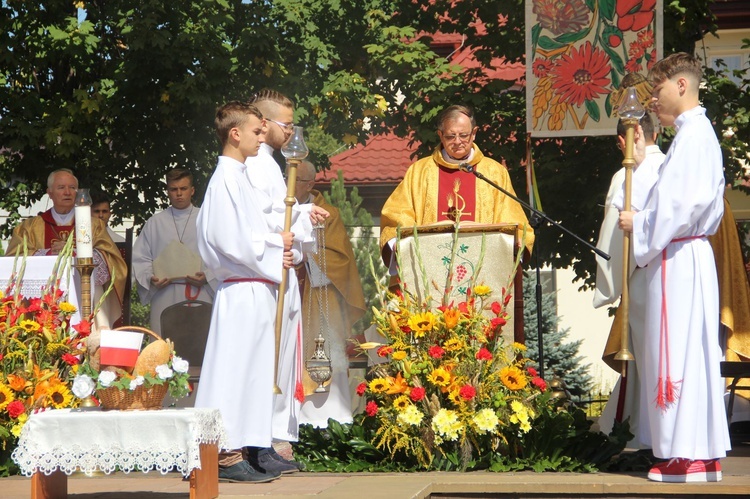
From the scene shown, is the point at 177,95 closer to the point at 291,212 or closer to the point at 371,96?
the point at 371,96

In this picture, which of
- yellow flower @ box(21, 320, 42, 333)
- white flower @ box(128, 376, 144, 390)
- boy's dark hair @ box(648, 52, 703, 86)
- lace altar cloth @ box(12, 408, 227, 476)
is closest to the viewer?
lace altar cloth @ box(12, 408, 227, 476)

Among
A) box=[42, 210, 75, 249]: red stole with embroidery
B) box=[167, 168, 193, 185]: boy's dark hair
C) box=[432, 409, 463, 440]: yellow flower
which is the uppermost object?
box=[167, 168, 193, 185]: boy's dark hair

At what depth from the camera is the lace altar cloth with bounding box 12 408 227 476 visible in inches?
223

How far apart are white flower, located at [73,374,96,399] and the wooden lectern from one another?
242 centimetres

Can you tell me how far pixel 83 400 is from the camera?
661 centimetres

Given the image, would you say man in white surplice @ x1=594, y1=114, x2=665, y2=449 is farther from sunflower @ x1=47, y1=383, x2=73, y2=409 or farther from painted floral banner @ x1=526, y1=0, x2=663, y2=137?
sunflower @ x1=47, y1=383, x2=73, y2=409

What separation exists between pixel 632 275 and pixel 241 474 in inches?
116

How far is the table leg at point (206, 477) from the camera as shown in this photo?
5.71 meters

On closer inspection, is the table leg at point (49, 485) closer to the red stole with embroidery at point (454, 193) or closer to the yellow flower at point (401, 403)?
the yellow flower at point (401, 403)

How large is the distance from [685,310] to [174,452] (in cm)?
287

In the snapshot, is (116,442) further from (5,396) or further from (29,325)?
(29,325)

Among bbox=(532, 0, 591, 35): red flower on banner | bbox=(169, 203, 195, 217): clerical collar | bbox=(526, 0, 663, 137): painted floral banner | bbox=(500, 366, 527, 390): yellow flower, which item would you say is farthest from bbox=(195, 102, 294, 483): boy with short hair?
bbox=(532, 0, 591, 35): red flower on banner

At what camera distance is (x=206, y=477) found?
5.85 meters

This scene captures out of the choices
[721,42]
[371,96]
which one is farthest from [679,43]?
[721,42]
